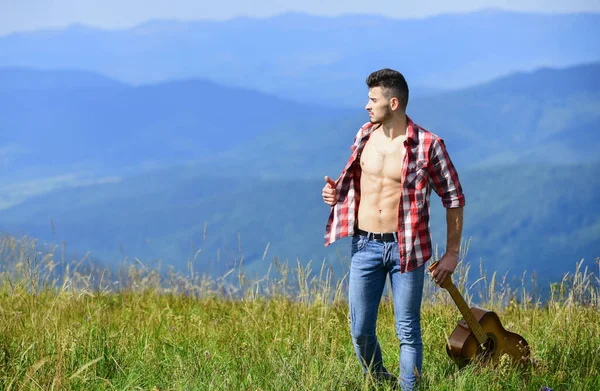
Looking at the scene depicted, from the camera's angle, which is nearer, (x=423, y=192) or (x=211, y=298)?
(x=423, y=192)

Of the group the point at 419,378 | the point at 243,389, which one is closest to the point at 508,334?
the point at 419,378

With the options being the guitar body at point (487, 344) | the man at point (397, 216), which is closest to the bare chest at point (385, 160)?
the man at point (397, 216)

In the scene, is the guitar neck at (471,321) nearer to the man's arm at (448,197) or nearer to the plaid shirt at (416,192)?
the man's arm at (448,197)

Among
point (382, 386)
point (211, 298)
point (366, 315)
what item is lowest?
point (211, 298)

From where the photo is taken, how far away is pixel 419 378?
15.6ft

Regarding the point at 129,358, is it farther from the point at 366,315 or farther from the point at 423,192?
the point at 423,192

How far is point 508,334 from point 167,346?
232 centimetres

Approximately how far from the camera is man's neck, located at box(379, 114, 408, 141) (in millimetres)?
4727

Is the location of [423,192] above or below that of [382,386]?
above

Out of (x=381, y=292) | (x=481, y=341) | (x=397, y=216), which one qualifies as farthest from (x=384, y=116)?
(x=481, y=341)

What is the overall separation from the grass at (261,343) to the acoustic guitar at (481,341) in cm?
9

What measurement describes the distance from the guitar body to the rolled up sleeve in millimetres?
917

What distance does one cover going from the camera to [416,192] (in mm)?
4633

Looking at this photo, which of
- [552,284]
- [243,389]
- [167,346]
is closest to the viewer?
[243,389]
